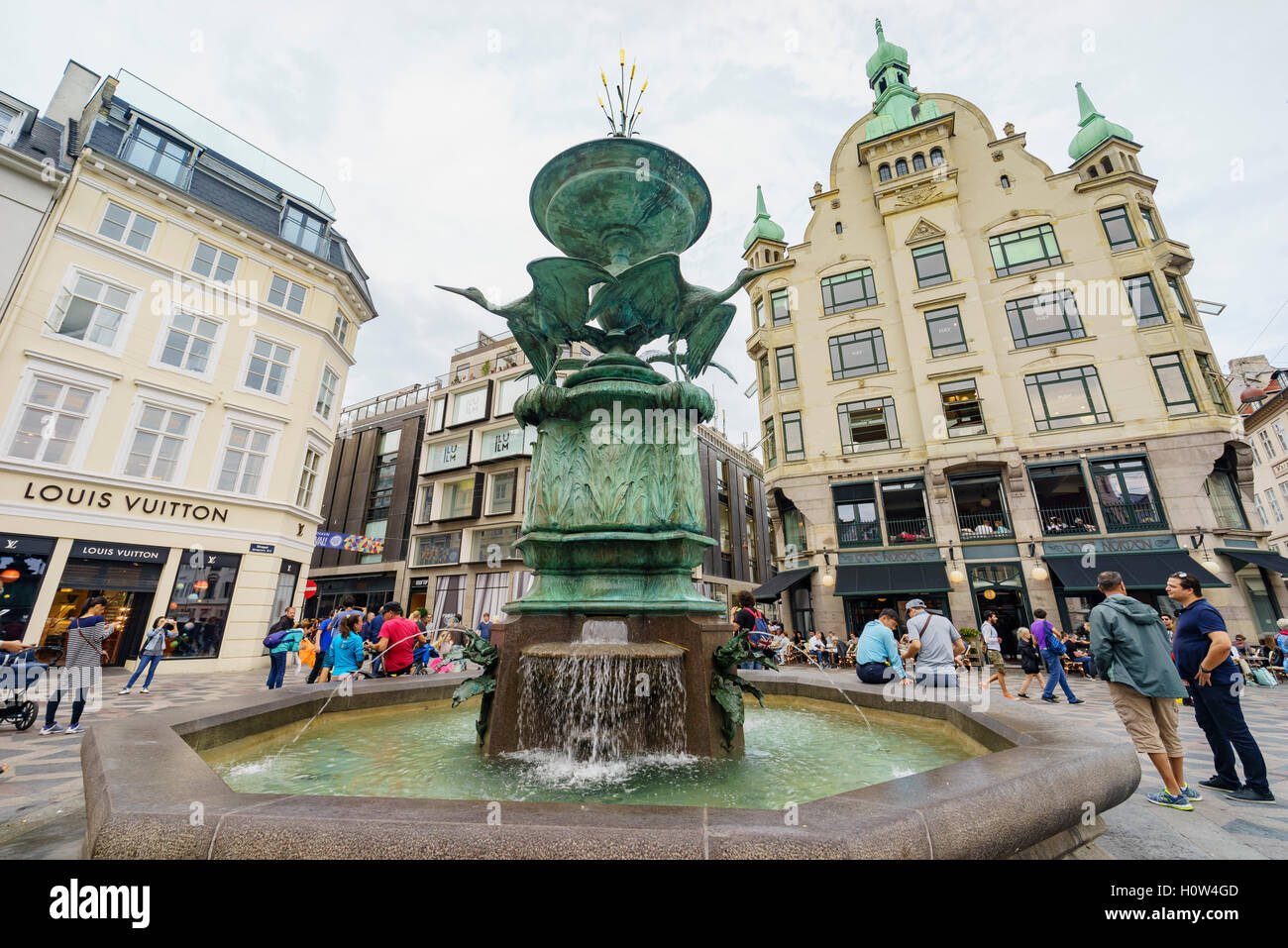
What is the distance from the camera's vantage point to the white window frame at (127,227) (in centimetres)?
1595

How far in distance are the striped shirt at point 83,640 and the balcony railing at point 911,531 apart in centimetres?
2132

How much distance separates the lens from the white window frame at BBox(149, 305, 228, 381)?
53.0ft

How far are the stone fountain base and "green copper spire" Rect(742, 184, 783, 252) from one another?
26.3m

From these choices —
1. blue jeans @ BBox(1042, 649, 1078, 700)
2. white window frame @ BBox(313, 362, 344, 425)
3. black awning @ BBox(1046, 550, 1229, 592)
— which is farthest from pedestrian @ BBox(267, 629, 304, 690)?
black awning @ BBox(1046, 550, 1229, 592)

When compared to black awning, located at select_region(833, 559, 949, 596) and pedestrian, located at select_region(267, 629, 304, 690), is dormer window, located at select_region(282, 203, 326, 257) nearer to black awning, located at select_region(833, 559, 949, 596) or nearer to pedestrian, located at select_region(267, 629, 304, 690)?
pedestrian, located at select_region(267, 629, 304, 690)

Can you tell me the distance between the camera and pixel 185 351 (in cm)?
1681

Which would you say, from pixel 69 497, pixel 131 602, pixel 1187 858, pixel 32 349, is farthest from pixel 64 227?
pixel 1187 858

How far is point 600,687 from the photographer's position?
371 cm

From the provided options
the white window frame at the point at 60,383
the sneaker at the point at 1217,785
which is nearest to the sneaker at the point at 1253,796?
the sneaker at the point at 1217,785

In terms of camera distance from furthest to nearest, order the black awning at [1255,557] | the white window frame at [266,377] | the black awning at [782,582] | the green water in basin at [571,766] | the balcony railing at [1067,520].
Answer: the black awning at [782,582]
the balcony railing at [1067,520]
the white window frame at [266,377]
the black awning at [1255,557]
the green water in basin at [571,766]

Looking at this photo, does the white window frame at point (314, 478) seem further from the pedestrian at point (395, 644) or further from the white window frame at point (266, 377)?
the pedestrian at point (395, 644)

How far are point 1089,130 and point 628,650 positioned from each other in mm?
30652

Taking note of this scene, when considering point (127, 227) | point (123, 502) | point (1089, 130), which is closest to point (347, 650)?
point (123, 502)
